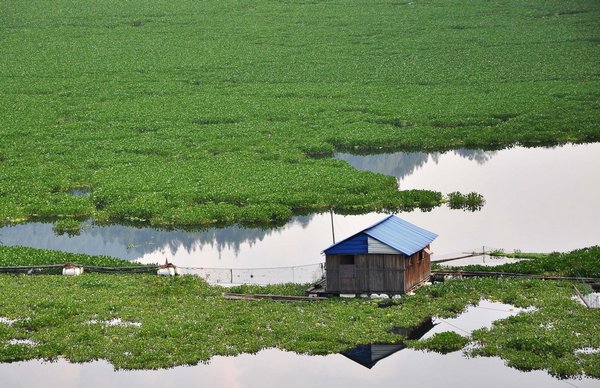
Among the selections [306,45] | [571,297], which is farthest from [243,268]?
[306,45]

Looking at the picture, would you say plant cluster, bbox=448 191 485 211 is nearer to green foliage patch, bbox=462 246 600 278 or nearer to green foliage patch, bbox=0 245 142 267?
green foliage patch, bbox=462 246 600 278

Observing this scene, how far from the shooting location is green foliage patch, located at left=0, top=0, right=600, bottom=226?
238ft

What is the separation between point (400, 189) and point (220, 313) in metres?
27.6

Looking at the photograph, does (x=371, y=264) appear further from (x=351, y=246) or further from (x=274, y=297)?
(x=274, y=297)

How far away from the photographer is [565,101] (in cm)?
9481

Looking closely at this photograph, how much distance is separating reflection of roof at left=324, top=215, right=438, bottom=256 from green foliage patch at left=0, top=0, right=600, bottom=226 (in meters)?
15.7

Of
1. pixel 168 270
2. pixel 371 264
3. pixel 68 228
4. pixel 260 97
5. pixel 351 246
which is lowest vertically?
pixel 168 270

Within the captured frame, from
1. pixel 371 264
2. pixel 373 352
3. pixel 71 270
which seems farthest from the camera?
pixel 71 270

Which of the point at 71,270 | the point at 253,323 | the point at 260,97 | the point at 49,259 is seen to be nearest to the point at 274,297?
the point at 253,323

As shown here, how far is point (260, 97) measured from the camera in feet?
345

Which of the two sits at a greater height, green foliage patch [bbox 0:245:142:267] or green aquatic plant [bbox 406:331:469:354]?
green foliage patch [bbox 0:245:142:267]

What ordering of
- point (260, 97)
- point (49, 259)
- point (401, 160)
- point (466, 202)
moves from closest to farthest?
point (49, 259) → point (466, 202) → point (401, 160) → point (260, 97)

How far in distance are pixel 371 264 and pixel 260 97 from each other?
57729 millimetres

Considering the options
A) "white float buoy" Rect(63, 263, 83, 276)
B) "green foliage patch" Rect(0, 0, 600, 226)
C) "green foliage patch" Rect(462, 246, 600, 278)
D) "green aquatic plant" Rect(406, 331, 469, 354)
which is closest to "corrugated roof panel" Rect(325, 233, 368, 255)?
"green foliage patch" Rect(462, 246, 600, 278)
